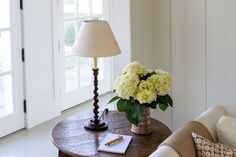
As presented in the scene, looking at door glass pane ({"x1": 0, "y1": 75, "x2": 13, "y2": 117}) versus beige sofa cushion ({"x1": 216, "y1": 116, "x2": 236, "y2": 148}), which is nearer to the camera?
beige sofa cushion ({"x1": 216, "y1": 116, "x2": 236, "y2": 148})

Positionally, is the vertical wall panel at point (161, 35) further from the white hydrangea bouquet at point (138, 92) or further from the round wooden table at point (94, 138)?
the white hydrangea bouquet at point (138, 92)

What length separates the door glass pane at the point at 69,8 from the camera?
4.96 m

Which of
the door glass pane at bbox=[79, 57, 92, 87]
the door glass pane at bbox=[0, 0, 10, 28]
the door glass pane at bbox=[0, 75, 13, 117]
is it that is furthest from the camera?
the door glass pane at bbox=[79, 57, 92, 87]

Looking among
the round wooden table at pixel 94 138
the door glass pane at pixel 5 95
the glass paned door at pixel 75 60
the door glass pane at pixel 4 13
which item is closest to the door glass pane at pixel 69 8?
the glass paned door at pixel 75 60

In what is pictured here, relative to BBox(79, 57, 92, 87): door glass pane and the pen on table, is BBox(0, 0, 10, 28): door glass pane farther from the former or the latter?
the pen on table

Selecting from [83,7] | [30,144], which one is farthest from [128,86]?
[83,7]

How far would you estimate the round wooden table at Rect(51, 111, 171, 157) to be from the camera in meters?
2.28

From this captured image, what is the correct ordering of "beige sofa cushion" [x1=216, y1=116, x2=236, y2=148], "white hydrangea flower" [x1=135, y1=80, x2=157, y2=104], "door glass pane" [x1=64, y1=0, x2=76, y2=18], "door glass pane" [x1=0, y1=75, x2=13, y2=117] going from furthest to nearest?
"door glass pane" [x1=64, y1=0, x2=76, y2=18]
"door glass pane" [x1=0, y1=75, x2=13, y2=117]
"white hydrangea flower" [x1=135, y1=80, x2=157, y2=104]
"beige sofa cushion" [x1=216, y1=116, x2=236, y2=148]

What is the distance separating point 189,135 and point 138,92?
0.39m

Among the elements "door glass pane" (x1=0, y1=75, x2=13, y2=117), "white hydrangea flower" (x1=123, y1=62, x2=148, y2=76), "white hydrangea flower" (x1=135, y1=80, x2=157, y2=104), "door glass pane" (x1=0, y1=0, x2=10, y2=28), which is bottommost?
"door glass pane" (x1=0, y1=75, x2=13, y2=117)

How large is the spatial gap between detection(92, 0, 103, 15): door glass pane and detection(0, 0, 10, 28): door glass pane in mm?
1465

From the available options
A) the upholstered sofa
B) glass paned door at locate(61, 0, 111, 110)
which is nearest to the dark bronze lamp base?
the upholstered sofa

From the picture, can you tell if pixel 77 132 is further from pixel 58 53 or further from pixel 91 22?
pixel 58 53

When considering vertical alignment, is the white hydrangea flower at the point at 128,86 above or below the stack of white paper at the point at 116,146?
above
